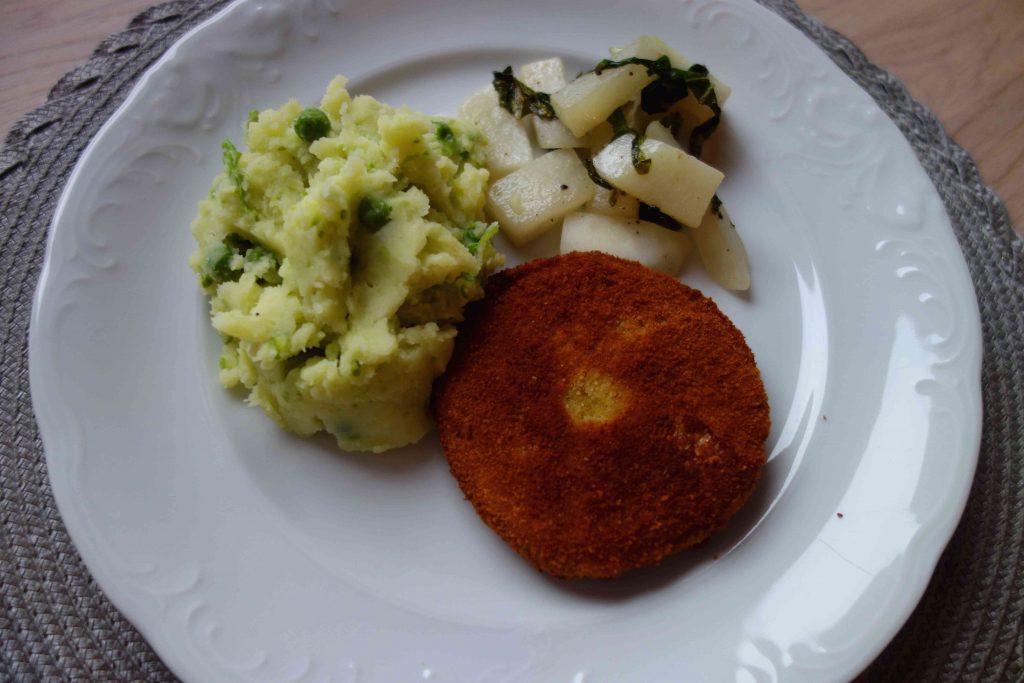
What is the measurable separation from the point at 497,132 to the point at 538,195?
361mm

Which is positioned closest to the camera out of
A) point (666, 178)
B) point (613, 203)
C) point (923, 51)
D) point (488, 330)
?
point (488, 330)

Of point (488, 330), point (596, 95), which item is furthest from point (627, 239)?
point (488, 330)

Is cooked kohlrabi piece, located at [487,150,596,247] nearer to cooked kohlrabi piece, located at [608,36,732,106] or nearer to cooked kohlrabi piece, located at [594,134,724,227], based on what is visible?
cooked kohlrabi piece, located at [594,134,724,227]

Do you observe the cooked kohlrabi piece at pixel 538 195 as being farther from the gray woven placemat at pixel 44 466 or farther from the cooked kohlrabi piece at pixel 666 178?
the gray woven placemat at pixel 44 466

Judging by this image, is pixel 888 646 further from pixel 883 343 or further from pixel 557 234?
pixel 557 234

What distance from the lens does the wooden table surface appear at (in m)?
3.54

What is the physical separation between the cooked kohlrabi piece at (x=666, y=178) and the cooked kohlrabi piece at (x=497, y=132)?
A: 0.36 metres

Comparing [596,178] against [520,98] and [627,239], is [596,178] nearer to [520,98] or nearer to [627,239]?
[627,239]

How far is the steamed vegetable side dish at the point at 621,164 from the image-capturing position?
3.07 meters

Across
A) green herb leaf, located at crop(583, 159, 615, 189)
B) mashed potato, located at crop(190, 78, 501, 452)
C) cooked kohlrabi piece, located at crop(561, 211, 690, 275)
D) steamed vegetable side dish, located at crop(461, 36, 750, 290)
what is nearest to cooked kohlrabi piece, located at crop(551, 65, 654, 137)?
steamed vegetable side dish, located at crop(461, 36, 750, 290)

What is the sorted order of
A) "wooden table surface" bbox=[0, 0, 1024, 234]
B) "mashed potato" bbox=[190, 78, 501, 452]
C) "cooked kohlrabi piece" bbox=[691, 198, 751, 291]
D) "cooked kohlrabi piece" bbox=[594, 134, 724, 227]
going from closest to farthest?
"mashed potato" bbox=[190, 78, 501, 452]
"cooked kohlrabi piece" bbox=[594, 134, 724, 227]
"cooked kohlrabi piece" bbox=[691, 198, 751, 291]
"wooden table surface" bbox=[0, 0, 1024, 234]

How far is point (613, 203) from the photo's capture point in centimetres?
315

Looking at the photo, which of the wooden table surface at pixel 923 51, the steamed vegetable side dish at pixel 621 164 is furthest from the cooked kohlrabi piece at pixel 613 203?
the wooden table surface at pixel 923 51

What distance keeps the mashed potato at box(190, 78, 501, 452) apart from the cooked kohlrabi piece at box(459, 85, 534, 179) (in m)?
0.27
